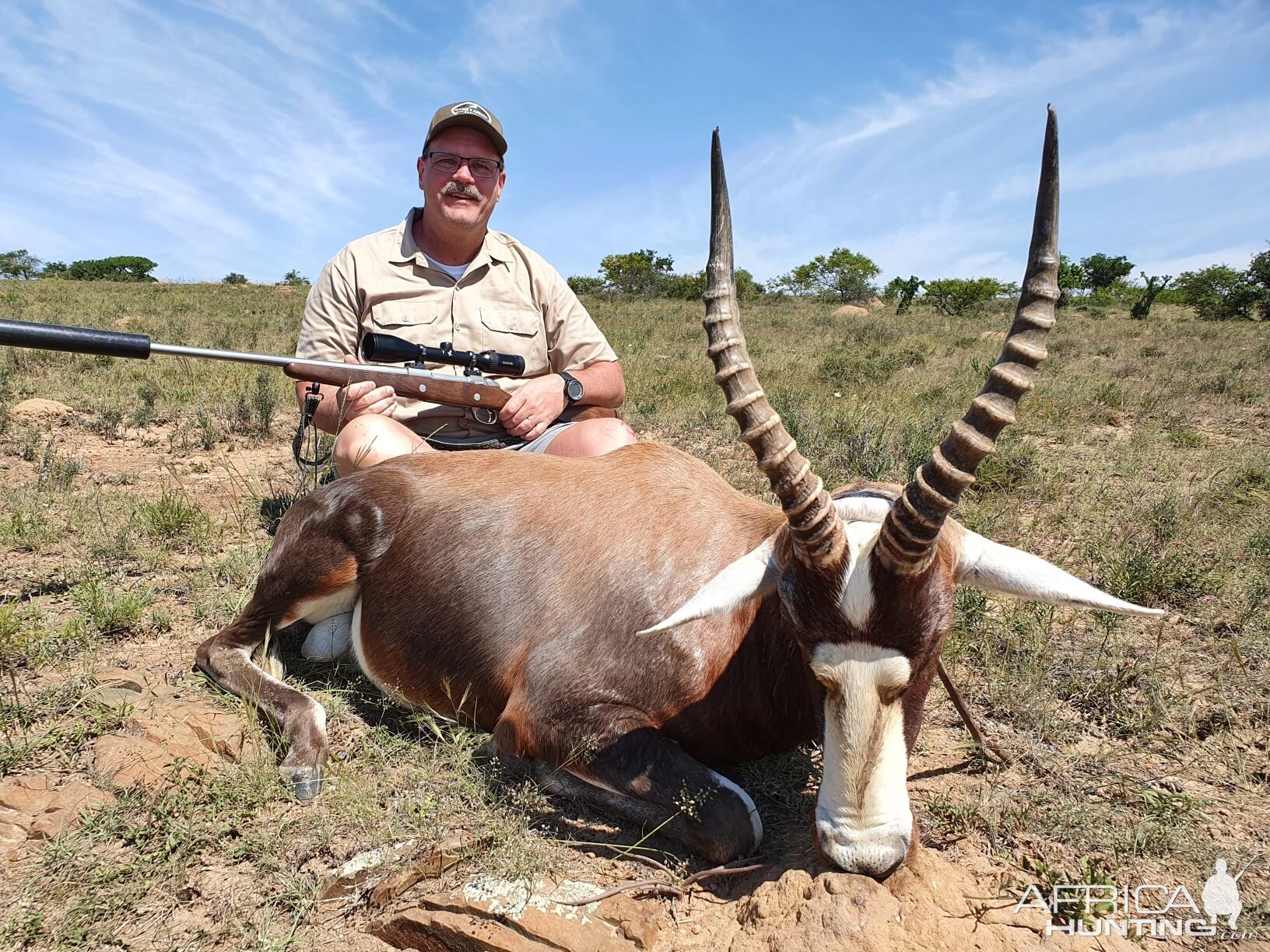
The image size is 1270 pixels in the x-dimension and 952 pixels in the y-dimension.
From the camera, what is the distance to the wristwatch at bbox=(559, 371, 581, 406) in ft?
19.1

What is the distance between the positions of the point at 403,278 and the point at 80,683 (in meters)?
3.14

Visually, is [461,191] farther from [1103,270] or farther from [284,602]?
[1103,270]

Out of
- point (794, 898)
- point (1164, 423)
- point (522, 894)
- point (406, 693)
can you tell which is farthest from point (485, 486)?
point (1164, 423)

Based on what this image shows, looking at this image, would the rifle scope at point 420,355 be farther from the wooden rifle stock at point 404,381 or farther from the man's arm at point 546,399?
the man's arm at point 546,399

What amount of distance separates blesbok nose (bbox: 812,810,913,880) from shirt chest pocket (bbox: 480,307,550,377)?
425 cm

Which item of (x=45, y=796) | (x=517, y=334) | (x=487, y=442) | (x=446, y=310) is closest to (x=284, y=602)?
(x=45, y=796)

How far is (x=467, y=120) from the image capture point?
225 inches

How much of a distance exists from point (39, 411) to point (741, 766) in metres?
8.63

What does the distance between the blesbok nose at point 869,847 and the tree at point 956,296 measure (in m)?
29.0

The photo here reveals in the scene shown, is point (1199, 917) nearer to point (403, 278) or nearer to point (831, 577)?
point (831, 577)

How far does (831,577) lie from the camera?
272 cm

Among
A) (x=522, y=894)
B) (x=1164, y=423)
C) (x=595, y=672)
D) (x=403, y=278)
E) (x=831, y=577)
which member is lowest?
(x=522, y=894)

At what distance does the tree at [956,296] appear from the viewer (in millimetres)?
32938

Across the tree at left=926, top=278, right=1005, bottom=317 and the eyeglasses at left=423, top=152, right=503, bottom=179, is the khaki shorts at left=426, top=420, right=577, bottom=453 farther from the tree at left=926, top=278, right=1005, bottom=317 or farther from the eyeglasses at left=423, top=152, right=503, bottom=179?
the tree at left=926, top=278, right=1005, bottom=317
